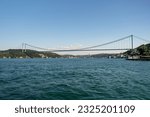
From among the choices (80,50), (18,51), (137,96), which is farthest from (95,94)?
(18,51)

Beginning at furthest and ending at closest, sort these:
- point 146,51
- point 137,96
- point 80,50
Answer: point 80,50
point 146,51
point 137,96

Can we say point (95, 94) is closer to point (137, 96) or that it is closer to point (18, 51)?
point (137, 96)

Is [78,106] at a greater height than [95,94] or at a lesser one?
greater

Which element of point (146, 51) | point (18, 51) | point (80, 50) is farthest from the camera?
point (18, 51)

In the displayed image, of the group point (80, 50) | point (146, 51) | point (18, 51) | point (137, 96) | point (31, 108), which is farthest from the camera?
point (18, 51)

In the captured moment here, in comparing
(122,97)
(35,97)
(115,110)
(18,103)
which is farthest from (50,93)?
(115,110)

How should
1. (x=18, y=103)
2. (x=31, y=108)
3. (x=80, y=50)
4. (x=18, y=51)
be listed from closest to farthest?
1. (x=31, y=108)
2. (x=18, y=103)
3. (x=80, y=50)
4. (x=18, y=51)

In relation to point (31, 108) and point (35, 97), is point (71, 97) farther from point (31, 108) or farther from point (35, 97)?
point (31, 108)

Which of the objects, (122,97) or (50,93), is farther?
(50,93)

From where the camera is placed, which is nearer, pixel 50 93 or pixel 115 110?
pixel 115 110
